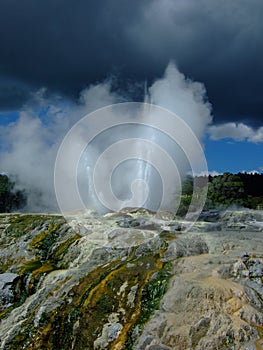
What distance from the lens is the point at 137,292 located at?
68.3ft

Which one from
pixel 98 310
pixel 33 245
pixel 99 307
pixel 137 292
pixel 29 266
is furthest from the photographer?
pixel 33 245

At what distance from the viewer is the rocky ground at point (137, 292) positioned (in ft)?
57.2

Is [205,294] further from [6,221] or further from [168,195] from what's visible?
[168,195]

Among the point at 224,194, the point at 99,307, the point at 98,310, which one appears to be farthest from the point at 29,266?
the point at 224,194

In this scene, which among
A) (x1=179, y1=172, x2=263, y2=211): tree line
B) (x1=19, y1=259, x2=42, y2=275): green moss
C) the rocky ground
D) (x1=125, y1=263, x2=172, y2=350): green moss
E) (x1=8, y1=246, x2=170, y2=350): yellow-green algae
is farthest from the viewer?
(x1=179, y1=172, x2=263, y2=211): tree line

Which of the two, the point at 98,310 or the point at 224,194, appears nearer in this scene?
the point at 98,310

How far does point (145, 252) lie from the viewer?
26.2 meters

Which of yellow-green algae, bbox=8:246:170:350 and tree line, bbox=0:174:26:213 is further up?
tree line, bbox=0:174:26:213

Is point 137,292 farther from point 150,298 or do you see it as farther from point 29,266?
point 29,266

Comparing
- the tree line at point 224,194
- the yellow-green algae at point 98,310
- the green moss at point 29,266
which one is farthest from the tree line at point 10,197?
the yellow-green algae at point 98,310

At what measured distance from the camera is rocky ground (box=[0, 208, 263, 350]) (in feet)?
57.2

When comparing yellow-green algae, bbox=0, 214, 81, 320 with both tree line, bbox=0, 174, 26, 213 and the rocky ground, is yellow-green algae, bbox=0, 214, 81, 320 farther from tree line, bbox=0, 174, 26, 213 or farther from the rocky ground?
tree line, bbox=0, 174, 26, 213

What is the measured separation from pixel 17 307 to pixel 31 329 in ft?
10.4

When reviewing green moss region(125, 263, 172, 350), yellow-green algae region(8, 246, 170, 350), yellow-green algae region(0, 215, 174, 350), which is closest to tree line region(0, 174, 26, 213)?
yellow-green algae region(0, 215, 174, 350)
